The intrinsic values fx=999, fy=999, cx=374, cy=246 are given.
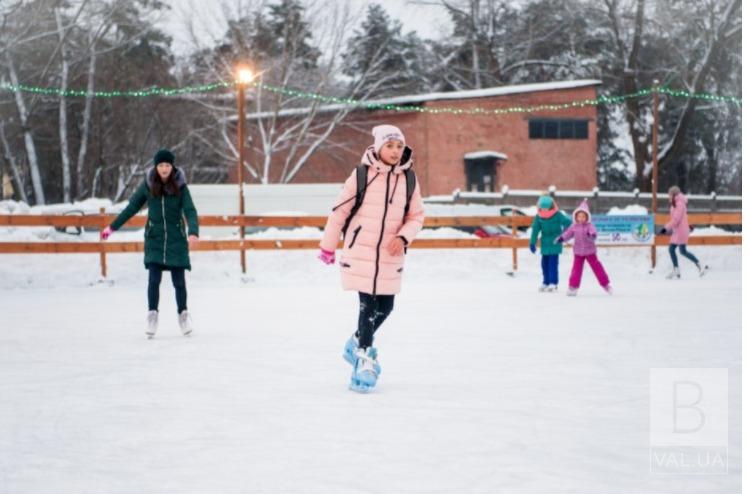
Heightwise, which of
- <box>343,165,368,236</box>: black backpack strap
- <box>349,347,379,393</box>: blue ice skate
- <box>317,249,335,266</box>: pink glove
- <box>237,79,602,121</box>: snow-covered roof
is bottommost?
<box>349,347,379,393</box>: blue ice skate

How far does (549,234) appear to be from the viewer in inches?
488

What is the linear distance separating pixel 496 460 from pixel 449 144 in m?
28.7

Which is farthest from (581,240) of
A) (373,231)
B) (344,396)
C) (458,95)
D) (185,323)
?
(458,95)

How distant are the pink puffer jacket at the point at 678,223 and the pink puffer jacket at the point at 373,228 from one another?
9883mm

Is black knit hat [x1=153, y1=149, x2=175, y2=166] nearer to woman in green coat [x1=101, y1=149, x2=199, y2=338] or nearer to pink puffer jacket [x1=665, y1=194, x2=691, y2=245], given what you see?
woman in green coat [x1=101, y1=149, x2=199, y2=338]

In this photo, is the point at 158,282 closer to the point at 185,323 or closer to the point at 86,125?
the point at 185,323

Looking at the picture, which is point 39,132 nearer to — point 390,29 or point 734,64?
point 390,29

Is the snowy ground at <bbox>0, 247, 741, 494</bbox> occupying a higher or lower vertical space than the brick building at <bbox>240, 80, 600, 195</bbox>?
lower

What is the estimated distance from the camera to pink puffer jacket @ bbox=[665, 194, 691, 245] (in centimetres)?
1426

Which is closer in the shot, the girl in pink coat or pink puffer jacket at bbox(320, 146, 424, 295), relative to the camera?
pink puffer jacket at bbox(320, 146, 424, 295)

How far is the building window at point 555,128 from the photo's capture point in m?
32.9

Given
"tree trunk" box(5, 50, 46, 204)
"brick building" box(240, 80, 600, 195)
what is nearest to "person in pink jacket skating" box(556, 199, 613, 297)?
"brick building" box(240, 80, 600, 195)

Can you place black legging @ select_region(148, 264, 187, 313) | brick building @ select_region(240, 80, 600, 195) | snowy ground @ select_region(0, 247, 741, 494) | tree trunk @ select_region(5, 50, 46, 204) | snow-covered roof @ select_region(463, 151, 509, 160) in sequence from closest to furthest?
snowy ground @ select_region(0, 247, 741, 494) < black legging @ select_region(148, 264, 187, 313) < tree trunk @ select_region(5, 50, 46, 204) < brick building @ select_region(240, 80, 600, 195) < snow-covered roof @ select_region(463, 151, 509, 160)

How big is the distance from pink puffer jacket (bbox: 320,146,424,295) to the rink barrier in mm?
8713
